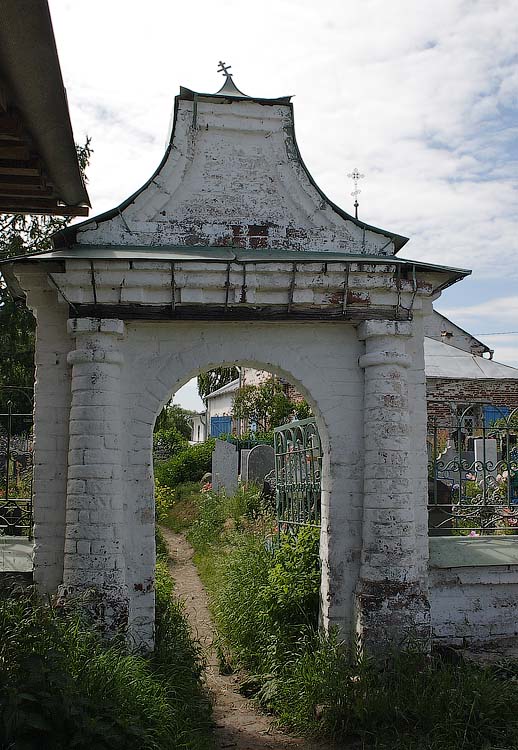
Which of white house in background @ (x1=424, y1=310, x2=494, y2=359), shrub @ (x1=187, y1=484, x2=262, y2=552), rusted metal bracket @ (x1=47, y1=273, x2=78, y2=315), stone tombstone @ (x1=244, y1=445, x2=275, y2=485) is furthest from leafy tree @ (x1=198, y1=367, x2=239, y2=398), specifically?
rusted metal bracket @ (x1=47, y1=273, x2=78, y2=315)

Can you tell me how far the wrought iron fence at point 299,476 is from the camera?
24.7 feet

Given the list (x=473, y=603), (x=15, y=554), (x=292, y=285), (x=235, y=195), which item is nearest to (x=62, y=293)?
(x=235, y=195)

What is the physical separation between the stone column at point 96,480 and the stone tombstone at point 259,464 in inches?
351

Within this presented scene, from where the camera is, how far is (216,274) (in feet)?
18.2

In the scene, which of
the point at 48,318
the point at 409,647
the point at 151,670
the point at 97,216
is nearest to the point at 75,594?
the point at 151,670

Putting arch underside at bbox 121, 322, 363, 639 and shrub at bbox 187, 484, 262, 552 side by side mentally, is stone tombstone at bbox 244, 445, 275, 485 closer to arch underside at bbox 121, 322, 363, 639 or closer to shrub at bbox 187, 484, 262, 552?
shrub at bbox 187, 484, 262, 552

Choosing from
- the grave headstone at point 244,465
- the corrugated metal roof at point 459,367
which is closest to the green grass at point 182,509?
the grave headstone at point 244,465

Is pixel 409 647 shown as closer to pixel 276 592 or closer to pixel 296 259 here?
pixel 276 592

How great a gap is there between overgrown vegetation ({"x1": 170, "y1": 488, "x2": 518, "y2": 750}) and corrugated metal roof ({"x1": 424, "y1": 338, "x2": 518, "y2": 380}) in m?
11.8

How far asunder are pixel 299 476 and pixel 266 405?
12528 millimetres

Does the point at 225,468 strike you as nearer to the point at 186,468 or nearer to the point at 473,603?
the point at 186,468

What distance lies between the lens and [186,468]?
2142cm

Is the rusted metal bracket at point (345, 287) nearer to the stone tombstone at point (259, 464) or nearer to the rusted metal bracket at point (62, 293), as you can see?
the rusted metal bracket at point (62, 293)

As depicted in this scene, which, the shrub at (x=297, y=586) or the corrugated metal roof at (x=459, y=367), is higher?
the corrugated metal roof at (x=459, y=367)
